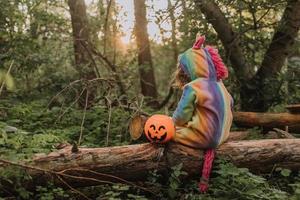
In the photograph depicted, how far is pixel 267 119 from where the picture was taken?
8.23 metres

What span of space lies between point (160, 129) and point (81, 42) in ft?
17.4

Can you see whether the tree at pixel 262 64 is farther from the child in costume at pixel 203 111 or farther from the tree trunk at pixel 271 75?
the child in costume at pixel 203 111

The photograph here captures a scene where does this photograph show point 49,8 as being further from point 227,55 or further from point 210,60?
point 210,60

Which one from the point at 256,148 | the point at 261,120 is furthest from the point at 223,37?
the point at 256,148

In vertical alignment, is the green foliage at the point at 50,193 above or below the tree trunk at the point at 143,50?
below

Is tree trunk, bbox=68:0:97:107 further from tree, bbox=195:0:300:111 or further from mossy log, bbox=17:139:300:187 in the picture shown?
mossy log, bbox=17:139:300:187

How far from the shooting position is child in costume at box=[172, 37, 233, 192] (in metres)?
5.69

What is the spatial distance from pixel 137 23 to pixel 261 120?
4752mm

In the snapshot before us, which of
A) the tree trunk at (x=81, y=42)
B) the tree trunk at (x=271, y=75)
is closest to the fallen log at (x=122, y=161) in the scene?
the tree trunk at (x=271, y=75)

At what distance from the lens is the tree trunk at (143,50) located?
39.1ft

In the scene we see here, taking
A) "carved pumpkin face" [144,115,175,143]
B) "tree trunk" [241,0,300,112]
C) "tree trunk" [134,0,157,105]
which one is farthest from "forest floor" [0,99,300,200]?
"tree trunk" [134,0,157,105]

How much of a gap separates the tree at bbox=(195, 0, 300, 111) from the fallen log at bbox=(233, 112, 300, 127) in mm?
1463

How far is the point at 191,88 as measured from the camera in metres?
5.71

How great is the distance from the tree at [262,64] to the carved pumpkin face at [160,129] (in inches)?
173
